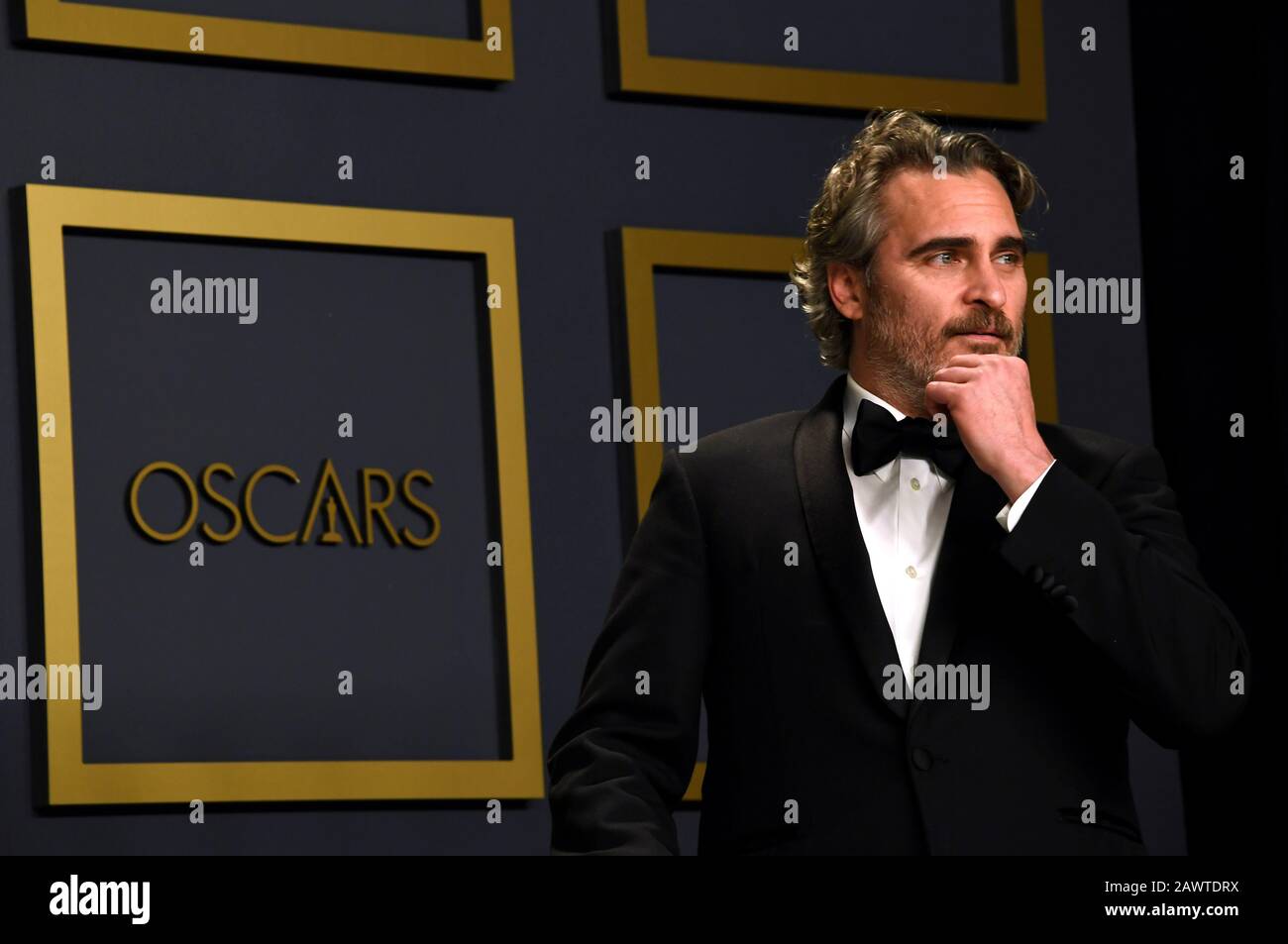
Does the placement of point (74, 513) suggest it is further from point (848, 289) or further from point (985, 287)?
point (985, 287)

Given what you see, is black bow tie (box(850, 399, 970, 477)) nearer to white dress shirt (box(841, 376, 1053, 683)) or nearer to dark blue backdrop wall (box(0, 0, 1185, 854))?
white dress shirt (box(841, 376, 1053, 683))

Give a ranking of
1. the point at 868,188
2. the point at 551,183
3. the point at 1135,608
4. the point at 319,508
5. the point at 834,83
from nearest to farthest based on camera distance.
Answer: the point at 1135,608 → the point at 868,188 → the point at 319,508 → the point at 551,183 → the point at 834,83

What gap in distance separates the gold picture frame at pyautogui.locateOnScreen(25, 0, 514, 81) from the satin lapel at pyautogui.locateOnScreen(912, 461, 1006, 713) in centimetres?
171

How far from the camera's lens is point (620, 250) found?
4152 millimetres

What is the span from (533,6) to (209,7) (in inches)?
23.2

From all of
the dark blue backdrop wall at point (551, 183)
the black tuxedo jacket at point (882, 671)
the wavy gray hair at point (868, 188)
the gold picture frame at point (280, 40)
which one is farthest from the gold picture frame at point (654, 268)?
the black tuxedo jacket at point (882, 671)

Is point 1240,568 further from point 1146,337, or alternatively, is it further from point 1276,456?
point 1146,337

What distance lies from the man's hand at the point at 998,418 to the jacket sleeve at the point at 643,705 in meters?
0.37

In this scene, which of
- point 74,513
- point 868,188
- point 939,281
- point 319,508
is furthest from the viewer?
point 319,508

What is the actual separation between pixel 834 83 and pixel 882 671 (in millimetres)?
2060

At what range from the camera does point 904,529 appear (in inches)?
108

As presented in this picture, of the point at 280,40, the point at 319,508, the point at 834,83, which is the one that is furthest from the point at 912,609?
the point at 834,83

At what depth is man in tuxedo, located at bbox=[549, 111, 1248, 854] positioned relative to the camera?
8.02ft

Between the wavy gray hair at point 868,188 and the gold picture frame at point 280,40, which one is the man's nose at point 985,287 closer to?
the wavy gray hair at point 868,188
